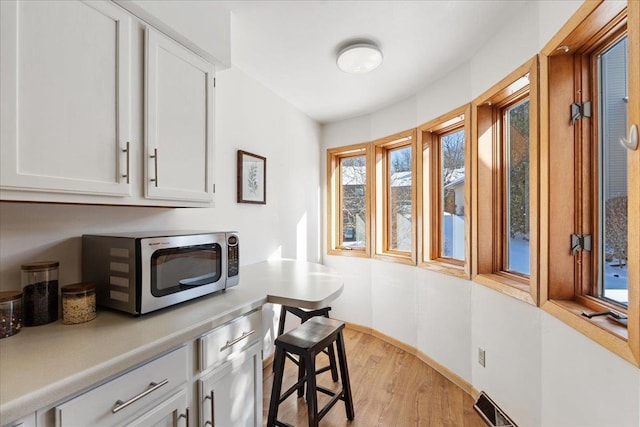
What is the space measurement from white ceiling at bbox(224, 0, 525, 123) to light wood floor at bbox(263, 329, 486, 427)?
2443mm

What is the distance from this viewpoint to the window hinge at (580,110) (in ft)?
4.52

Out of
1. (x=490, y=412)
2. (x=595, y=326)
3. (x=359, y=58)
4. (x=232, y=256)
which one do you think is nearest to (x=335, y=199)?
(x=359, y=58)

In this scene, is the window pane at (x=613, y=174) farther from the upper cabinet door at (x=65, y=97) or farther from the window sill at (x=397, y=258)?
the upper cabinet door at (x=65, y=97)

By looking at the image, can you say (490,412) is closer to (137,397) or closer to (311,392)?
(311,392)

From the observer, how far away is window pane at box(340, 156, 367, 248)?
3482mm

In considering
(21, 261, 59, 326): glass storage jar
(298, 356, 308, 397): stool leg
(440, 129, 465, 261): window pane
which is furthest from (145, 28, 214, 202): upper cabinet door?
(440, 129, 465, 261): window pane

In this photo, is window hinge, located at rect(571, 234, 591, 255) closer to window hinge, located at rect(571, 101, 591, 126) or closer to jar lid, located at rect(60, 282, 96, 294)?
window hinge, located at rect(571, 101, 591, 126)

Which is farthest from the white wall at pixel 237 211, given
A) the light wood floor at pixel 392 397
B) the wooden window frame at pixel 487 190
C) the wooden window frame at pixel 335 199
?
the wooden window frame at pixel 487 190

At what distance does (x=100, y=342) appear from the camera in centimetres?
94

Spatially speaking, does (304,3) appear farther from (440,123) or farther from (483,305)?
(483,305)

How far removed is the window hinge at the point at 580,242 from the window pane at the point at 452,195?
39.5 inches

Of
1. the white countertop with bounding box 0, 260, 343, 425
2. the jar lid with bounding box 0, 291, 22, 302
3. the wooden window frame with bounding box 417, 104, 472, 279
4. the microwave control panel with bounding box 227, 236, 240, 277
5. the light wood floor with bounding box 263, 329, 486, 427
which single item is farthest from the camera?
the wooden window frame with bounding box 417, 104, 472, 279

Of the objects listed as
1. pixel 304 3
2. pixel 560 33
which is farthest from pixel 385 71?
pixel 560 33

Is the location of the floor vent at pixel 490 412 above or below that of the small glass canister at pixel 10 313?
below
